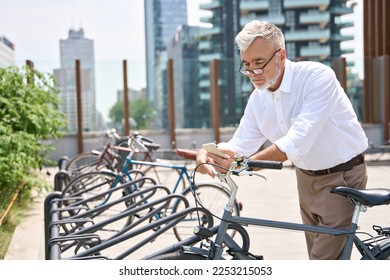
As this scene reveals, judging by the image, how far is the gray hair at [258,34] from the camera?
2102 mm

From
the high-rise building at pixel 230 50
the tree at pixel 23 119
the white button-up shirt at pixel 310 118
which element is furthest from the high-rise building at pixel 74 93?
the white button-up shirt at pixel 310 118

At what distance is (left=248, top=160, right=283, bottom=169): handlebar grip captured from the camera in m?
Answer: 1.95

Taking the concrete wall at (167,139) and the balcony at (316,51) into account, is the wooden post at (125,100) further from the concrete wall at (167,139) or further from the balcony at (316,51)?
the balcony at (316,51)

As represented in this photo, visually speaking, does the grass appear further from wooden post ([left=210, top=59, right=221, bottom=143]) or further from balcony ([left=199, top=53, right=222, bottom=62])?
balcony ([left=199, top=53, right=222, bottom=62])

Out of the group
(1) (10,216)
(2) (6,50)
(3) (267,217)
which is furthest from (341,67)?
(2) (6,50)

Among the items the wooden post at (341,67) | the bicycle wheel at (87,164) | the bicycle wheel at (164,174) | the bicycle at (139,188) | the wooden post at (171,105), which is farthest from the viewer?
the wooden post at (341,67)

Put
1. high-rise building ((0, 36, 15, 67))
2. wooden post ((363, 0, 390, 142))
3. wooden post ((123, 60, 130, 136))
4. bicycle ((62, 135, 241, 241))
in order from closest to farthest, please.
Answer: high-rise building ((0, 36, 15, 67)) < bicycle ((62, 135, 241, 241)) < wooden post ((123, 60, 130, 136)) < wooden post ((363, 0, 390, 142))

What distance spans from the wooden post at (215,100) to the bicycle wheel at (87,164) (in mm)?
5066

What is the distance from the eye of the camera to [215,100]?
12.1m

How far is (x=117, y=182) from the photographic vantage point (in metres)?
4.82

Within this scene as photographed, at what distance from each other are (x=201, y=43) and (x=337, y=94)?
34.0 ft

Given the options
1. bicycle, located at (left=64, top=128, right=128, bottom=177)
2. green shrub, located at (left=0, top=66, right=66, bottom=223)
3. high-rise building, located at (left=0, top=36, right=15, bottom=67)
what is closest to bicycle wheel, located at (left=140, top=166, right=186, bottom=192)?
bicycle, located at (left=64, top=128, right=128, bottom=177)

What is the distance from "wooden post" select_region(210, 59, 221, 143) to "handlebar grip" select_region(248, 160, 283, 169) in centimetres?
999

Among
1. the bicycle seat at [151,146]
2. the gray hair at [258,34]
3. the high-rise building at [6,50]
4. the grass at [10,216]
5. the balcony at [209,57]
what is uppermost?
the balcony at [209,57]
